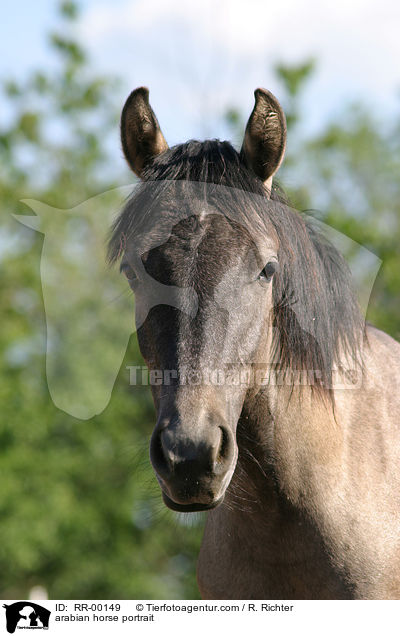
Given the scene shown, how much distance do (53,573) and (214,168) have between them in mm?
23464

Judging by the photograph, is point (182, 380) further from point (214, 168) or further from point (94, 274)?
point (94, 274)

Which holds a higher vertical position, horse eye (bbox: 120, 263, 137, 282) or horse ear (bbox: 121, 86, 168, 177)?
horse ear (bbox: 121, 86, 168, 177)

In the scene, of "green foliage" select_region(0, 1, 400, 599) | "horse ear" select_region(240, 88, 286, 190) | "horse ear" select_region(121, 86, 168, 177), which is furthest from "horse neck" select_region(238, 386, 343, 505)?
"green foliage" select_region(0, 1, 400, 599)

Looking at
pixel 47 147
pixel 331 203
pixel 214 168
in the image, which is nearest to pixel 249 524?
pixel 214 168

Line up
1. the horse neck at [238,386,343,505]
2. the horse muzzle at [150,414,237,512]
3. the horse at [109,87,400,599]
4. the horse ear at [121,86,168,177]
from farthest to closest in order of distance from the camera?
the horse ear at [121,86,168,177] → the horse neck at [238,386,343,505] → the horse at [109,87,400,599] → the horse muzzle at [150,414,237,512]

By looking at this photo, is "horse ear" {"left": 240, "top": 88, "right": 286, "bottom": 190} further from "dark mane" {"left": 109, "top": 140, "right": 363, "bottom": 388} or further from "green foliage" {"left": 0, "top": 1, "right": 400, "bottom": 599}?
"green foliage" {"left": 0, "top": 1, "right": 400, "bottom": 599}

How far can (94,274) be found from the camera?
24.2 m

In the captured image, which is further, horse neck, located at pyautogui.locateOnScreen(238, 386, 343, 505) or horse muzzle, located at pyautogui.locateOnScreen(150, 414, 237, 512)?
horse neck, located at pyautogui.locateOnScreen(238, 386, 343, 505)

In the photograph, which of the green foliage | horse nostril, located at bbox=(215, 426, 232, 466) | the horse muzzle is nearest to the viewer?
the horse muzzle

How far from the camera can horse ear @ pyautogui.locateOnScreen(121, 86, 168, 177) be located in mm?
3928

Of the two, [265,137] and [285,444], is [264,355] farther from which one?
[265,137]

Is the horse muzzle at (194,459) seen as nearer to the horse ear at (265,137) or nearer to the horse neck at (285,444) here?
the horse neck at (285,444)

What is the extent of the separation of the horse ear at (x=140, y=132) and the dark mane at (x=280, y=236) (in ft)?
0.76

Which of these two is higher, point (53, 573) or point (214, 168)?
point (214, 168)
